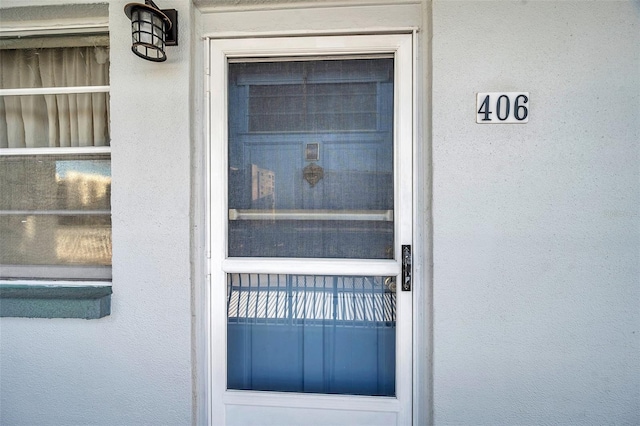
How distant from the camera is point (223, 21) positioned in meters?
1.67

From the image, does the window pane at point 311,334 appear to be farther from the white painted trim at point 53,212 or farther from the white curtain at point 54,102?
the white curtain at point 54,102

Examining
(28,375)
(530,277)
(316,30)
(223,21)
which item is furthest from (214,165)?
(530,277)

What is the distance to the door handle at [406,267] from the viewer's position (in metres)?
1.63

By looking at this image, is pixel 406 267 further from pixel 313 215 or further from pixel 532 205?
pixel 532 205

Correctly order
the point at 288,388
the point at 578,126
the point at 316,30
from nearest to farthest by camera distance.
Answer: the point at 578,126 < the point at 316,30 < the point at 288,388

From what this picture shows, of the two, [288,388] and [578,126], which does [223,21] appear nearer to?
[578,126]

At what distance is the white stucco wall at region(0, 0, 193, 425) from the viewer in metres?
1.61

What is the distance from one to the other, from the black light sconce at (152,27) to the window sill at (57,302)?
1243mm

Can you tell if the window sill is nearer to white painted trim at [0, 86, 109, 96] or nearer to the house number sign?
white painted trim at [0, 86, 109, 96]

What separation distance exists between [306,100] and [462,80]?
0.79 metres

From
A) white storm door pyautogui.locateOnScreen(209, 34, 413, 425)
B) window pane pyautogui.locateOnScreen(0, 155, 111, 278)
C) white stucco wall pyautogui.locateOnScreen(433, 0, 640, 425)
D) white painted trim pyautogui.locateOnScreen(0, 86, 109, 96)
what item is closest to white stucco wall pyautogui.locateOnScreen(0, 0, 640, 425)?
white stucco wall pyautogui.locateOnScreen(433, 0, 640, 425)

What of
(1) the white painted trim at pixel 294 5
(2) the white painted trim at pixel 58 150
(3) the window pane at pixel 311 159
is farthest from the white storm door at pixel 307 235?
(2) the white painted trim at pixel 58 150

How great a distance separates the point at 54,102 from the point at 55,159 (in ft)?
1.13

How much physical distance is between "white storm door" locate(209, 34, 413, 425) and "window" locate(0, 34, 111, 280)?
709 millimetres
